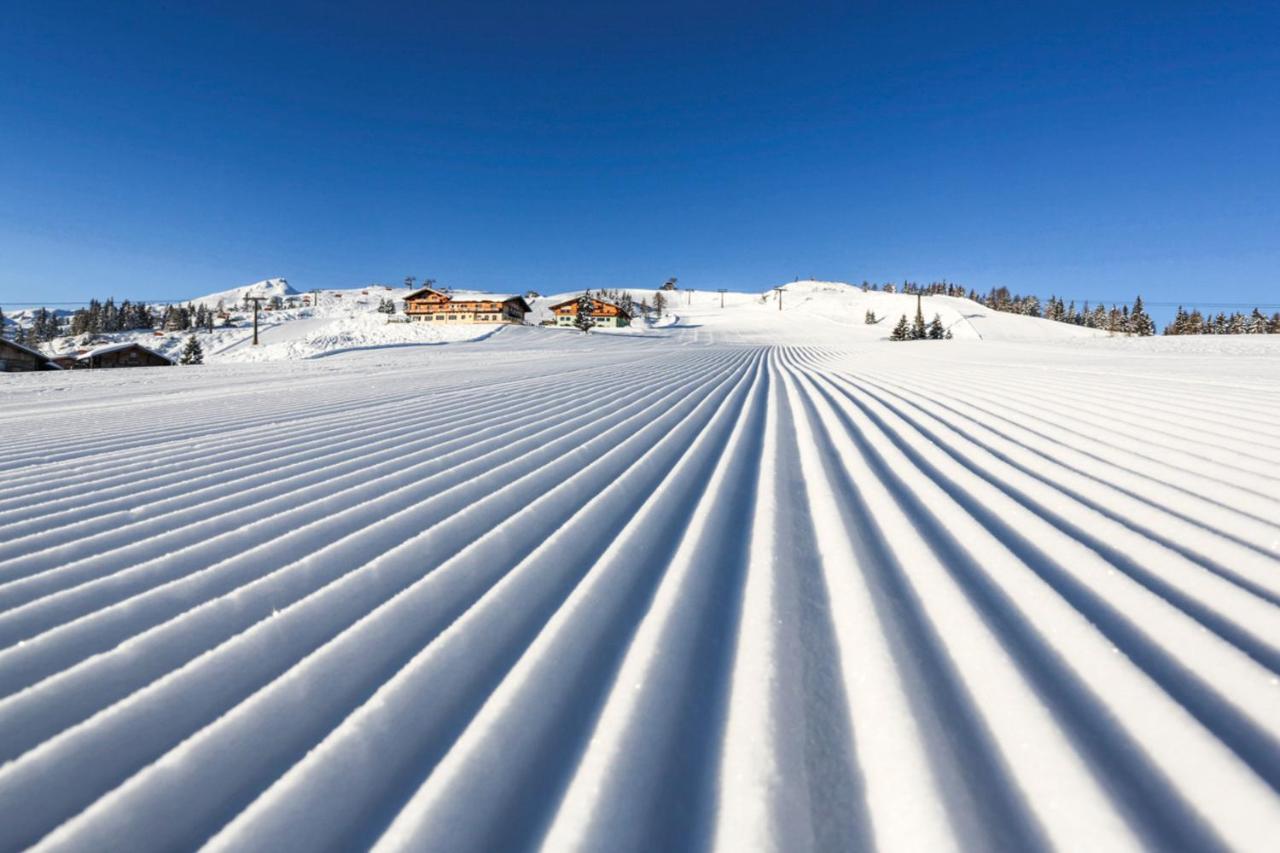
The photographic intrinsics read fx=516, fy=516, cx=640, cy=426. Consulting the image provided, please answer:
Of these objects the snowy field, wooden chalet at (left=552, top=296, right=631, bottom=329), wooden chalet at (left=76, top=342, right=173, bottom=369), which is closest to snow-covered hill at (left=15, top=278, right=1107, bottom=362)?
wooden chalet at (left=552, top=296, right=631, bottom=329)

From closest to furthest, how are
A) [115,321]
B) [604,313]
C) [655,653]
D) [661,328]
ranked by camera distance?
[655,653] < [661,328] < [604,313] < [115,321]

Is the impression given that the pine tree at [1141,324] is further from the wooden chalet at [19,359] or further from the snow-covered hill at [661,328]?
the wooden chalet at [19,359]

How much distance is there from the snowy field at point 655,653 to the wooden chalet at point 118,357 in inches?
1136

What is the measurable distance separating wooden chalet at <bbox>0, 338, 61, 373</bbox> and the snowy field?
1031 inches

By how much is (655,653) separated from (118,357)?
3624cm

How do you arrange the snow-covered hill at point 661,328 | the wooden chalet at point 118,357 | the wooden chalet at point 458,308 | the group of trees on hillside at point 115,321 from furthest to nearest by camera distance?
the group of trees on hillside at point 115,321, the wooden chalet at point 458,308, the snow-covered hill at point 661,328, the wooden chalet at point 118,357

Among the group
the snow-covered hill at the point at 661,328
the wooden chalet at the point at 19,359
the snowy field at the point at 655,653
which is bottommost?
the snowy field at the point at 655,653

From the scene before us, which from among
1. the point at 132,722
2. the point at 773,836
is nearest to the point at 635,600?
the point at 773,836

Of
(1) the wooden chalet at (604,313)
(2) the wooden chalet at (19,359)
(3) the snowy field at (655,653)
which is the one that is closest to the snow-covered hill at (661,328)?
(1) the wooden chalet at (604,313)

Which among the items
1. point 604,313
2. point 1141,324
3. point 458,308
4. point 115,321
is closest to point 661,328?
point 604,313

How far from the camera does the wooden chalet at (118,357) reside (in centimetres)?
2447

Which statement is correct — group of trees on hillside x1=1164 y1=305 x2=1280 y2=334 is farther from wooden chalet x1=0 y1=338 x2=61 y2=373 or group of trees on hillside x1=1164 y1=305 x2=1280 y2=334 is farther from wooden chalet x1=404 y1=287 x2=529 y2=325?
wooden chalet x1=0 y1=338 x2=61 y2=373

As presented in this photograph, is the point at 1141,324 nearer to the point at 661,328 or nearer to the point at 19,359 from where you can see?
the point at 661,328

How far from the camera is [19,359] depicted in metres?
20.4
